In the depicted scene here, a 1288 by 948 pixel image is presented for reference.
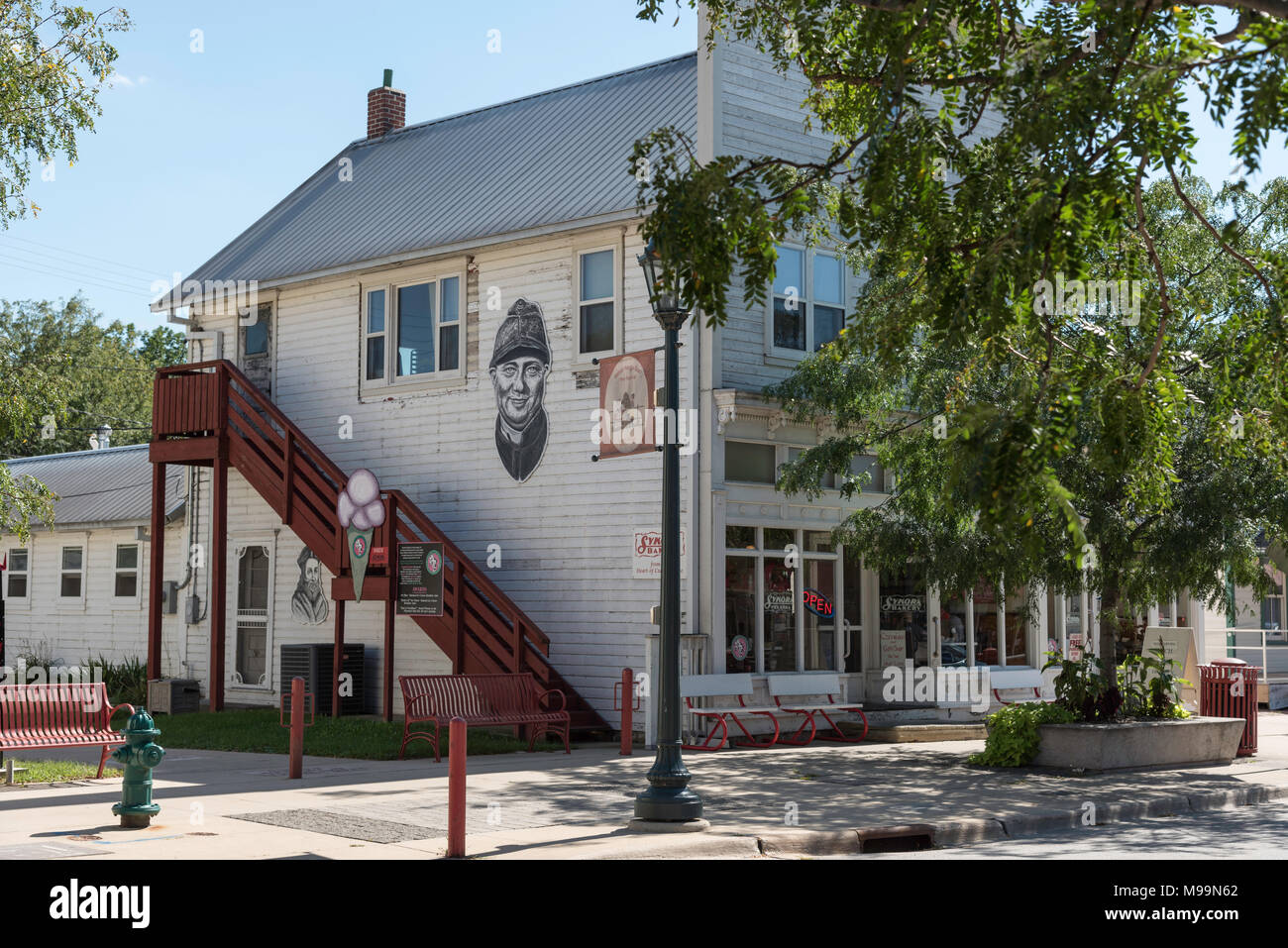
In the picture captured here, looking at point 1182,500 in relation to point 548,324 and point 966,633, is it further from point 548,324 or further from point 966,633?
point 548,324

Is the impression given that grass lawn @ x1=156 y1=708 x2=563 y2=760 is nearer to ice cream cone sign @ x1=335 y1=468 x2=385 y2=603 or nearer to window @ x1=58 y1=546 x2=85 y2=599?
ice cream cone sign @ x1=335 y1=468 x2=385 y2=603

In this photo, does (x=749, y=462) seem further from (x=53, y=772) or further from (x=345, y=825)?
(x=53, y=772)

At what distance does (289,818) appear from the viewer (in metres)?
11.7

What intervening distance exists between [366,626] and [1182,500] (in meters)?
12.8

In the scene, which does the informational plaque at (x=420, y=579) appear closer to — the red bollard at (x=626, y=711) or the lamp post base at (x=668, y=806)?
the red bollard at (x=626, y=711)

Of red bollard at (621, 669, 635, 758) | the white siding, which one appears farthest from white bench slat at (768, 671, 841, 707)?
red bollard at (621, 669, 635, 758)

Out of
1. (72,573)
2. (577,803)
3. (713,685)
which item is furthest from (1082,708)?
(72,573)

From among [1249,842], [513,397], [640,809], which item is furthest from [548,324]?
[1249,842]

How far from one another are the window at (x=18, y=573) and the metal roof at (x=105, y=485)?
1.64m

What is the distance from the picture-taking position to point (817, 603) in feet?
66.2

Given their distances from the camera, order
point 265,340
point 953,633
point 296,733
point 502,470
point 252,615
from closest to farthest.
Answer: point 296,733 → point 502,470 → point 953,633 → point 252,615 → point 265,340

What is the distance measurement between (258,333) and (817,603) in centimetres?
1152

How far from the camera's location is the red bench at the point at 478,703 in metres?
16.6

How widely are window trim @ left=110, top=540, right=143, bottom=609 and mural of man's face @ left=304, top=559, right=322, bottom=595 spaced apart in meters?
6.19
